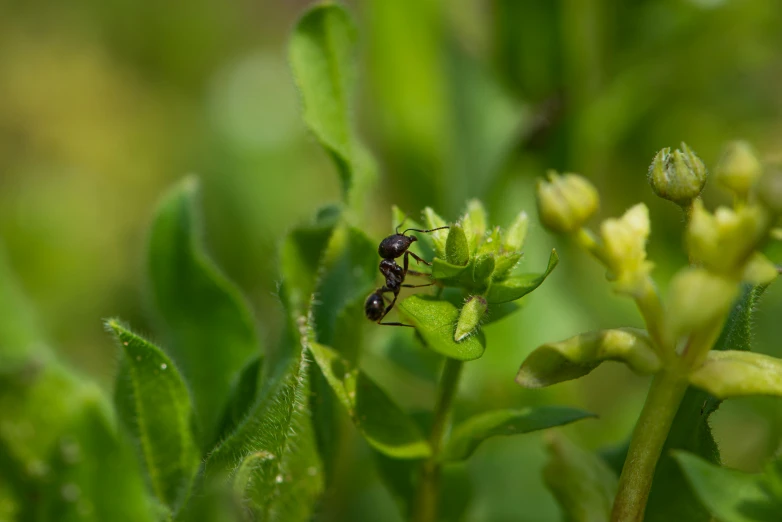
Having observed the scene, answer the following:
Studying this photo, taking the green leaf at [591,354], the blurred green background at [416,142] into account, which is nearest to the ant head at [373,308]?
the blurred green background at [416,142]

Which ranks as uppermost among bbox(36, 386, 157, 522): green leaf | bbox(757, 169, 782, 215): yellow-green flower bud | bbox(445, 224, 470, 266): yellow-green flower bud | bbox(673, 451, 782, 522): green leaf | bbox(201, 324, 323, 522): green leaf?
bbox(757, 169, 782, 215): yellow-green flower bud

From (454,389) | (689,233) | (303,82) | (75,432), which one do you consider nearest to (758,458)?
(454,389)

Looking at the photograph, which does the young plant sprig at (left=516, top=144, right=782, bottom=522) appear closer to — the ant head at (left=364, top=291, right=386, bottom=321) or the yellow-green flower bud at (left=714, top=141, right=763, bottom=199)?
the yellow-green flower bud at (left=714, top=141, right=763, bottom=199)

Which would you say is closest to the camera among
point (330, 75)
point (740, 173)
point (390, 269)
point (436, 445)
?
point (740, 173)

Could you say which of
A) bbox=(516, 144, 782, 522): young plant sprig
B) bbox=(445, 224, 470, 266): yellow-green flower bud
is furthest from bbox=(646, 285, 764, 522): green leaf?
bbox=(445, 224, 470, 266): yellow-green flower bud

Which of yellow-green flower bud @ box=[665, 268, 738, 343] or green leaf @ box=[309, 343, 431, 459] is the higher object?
yellow-green flower bud @ box=[665, 268, 738, 343]

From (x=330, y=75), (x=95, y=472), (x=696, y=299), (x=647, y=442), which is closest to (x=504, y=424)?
(x=647, y=442)

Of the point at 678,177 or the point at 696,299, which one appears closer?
the point at 696,299

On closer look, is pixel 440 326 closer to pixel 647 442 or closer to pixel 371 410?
pixel 371 410

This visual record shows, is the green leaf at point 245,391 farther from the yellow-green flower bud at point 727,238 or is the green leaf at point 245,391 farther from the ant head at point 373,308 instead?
the yellow-green flower bud at point 727,238
